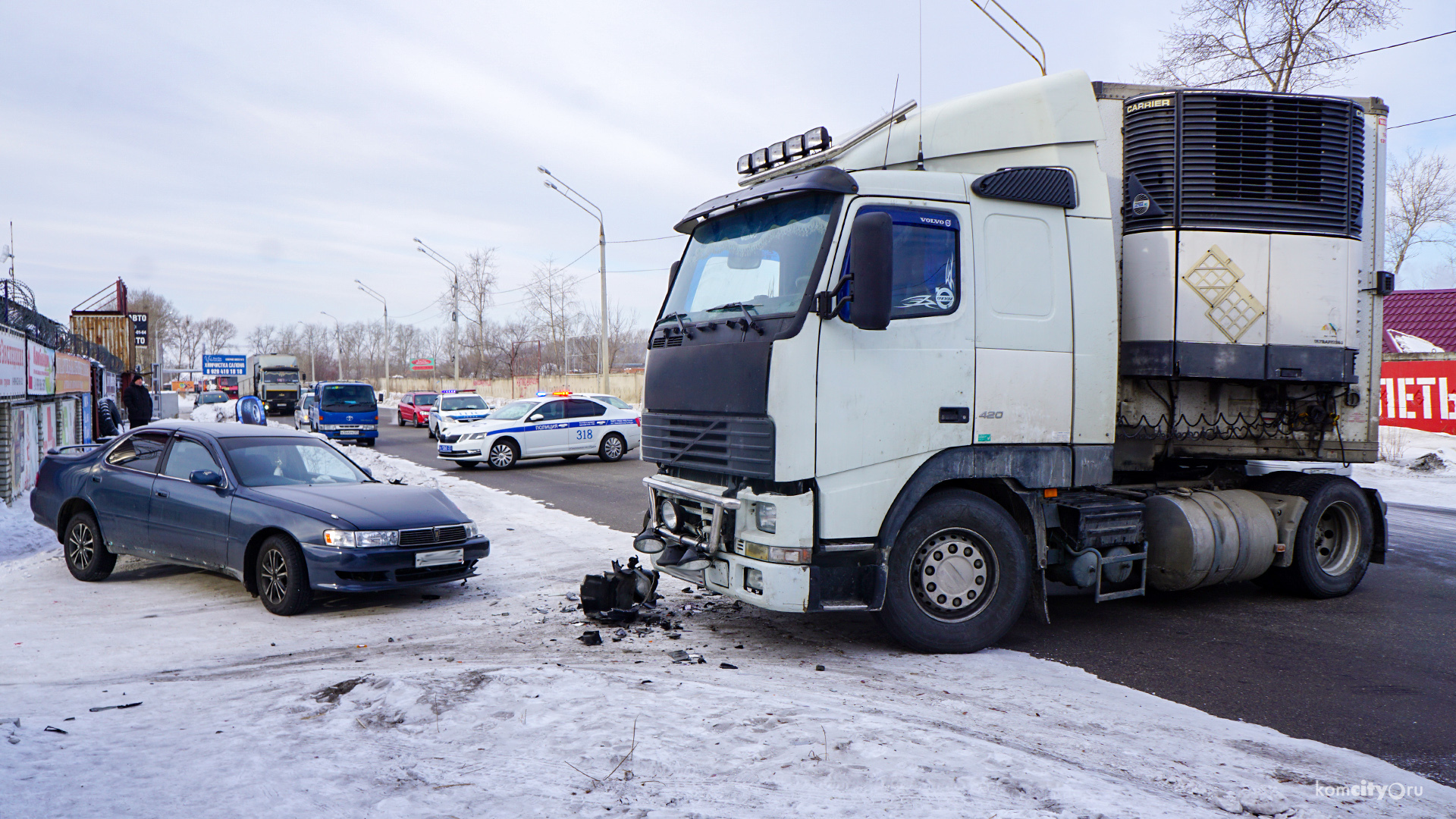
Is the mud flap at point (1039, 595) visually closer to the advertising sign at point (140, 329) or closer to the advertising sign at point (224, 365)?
the advertising sign at point (140, 329)

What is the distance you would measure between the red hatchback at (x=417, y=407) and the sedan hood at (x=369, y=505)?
31.2 metres

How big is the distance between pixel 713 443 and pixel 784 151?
2.12m

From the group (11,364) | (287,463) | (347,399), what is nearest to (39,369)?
(11,364)

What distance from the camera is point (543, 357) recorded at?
79750 millimetres

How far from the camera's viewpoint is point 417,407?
39156mm

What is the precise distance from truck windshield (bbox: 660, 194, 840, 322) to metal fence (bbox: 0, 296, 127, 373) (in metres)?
11.5

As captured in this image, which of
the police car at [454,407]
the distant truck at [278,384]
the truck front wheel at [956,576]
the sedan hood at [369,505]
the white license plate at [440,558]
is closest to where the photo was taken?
the truck front wheel at [956,576]

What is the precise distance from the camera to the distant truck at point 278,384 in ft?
170

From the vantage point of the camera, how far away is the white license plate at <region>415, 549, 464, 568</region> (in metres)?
7.05

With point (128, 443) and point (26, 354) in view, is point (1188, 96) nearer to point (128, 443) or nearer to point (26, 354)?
point (128, 443)

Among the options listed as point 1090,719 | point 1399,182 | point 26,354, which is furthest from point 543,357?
point 1090,719

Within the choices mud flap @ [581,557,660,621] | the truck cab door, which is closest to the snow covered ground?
mud flap @ [581,557,660,621]

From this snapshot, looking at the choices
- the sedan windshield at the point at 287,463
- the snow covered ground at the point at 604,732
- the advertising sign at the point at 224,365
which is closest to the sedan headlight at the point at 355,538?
the snow covered ground at the point at 604,732

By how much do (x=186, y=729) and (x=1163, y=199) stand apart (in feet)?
22.7
